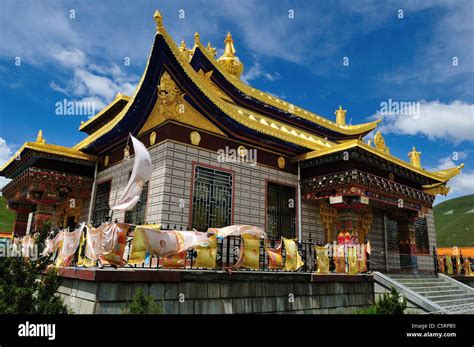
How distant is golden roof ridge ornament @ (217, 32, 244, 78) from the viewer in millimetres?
20594

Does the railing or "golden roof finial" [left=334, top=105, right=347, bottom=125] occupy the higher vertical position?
"golden roof finial" [left=334, top=105, right=347, bottom=125]

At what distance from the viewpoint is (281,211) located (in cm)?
1398

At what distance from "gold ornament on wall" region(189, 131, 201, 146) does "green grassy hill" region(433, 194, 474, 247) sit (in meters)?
66.0

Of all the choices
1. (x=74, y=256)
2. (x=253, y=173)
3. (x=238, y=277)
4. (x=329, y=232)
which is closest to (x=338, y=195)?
(x=329, y=232)

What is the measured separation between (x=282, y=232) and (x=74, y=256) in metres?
7.50

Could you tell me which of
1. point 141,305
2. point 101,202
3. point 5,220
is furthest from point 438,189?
point 5,220

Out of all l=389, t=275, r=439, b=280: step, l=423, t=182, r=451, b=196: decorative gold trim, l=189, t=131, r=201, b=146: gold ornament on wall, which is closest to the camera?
l=189, t=131, r=201, b=146: gold ornament on wall

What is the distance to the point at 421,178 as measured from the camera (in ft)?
55.8

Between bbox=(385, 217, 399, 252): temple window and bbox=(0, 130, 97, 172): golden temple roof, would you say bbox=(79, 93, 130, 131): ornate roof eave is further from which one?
bbox=(385, 217, 399, 252): temple window

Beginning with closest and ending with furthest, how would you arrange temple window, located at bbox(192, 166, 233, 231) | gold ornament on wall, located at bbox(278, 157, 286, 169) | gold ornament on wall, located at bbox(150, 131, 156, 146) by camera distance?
temple window, located at bbox(192, 166, 233, 231), gold ornament on wall, located at bbox(150, 131, 156, 146), gold ornament on wall, located at bbox(278, 157, 286, 169)

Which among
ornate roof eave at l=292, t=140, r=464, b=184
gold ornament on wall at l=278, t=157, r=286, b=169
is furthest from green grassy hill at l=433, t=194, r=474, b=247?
gold ornament on wall at l=278, t=157, r=286, b=169

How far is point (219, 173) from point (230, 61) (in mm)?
10388

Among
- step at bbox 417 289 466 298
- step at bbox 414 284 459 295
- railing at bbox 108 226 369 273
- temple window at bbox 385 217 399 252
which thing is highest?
temple window at bbox 385 217 399 252
